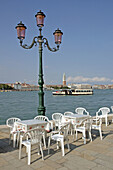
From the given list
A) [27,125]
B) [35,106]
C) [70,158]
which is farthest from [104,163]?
[35,106]

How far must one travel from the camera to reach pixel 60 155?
4613 millimetres

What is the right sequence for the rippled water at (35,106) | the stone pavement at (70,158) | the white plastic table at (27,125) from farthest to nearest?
the rippled water at (35,106) < the white plastic table at (27,125) < the stone pavement at (70,158)

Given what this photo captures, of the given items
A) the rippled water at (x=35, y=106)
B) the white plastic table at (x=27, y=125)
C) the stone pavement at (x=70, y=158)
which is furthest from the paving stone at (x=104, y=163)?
the rippled water at (x=35, y=106)

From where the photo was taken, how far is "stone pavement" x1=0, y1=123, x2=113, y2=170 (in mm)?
3906

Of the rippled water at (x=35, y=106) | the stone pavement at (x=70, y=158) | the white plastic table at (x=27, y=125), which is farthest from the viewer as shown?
the rippled water at (x=35, y=106)

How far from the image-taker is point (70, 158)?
4.39 metres

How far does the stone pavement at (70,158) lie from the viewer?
3906mm

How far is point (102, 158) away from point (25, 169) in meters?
1.80

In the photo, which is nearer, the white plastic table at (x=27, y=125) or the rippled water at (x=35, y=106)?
the white plastic table at (x=27, y=125)

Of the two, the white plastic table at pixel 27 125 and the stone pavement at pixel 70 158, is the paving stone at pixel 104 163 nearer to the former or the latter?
the stone pavement at pixel 70 158

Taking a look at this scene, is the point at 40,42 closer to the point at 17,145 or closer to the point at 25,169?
the point at 17,145

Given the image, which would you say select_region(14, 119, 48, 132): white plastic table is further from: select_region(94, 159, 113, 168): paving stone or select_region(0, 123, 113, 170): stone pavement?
select_region(94, 159, 113, 168): paving stone

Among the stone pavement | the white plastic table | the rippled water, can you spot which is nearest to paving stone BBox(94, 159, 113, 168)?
the stone pavement

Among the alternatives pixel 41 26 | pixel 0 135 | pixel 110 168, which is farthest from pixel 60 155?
pixel 41 26
